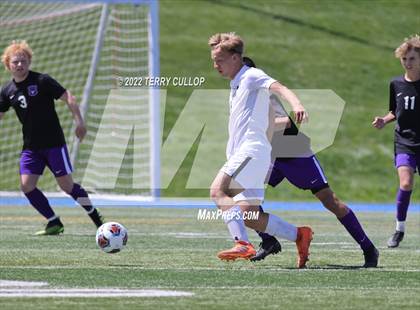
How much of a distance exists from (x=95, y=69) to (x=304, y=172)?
521 inches

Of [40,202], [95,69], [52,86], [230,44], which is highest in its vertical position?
[230,44]

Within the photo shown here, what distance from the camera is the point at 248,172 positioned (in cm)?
891

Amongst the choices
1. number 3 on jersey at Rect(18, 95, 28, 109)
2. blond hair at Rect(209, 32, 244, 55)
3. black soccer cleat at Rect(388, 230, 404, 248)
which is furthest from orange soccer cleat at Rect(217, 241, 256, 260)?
number 3 on jersey at Rect(18, 95, 28, 109)

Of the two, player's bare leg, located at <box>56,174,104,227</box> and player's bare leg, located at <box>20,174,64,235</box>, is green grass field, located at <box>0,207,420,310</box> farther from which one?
player's bare leg, located at <box>56,174,104,227</box>

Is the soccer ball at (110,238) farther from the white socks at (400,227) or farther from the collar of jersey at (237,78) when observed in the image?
the white socks at (400,227)

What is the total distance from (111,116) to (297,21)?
46.8 ft

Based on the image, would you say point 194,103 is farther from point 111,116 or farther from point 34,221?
point 34,221

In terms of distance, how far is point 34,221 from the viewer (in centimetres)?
1545

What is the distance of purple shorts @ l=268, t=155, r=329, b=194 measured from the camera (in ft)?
29.8

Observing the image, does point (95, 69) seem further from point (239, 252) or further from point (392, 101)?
point (239, 252)

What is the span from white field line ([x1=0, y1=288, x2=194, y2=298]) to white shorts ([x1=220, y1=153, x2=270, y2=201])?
6.40 feet

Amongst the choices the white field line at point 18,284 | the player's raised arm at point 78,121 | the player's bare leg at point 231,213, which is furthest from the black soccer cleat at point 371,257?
the player's raised arm at point 78,121

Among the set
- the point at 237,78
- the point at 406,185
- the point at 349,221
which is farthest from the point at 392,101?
the point at 237,78

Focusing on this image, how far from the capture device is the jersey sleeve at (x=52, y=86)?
12.3 meters
